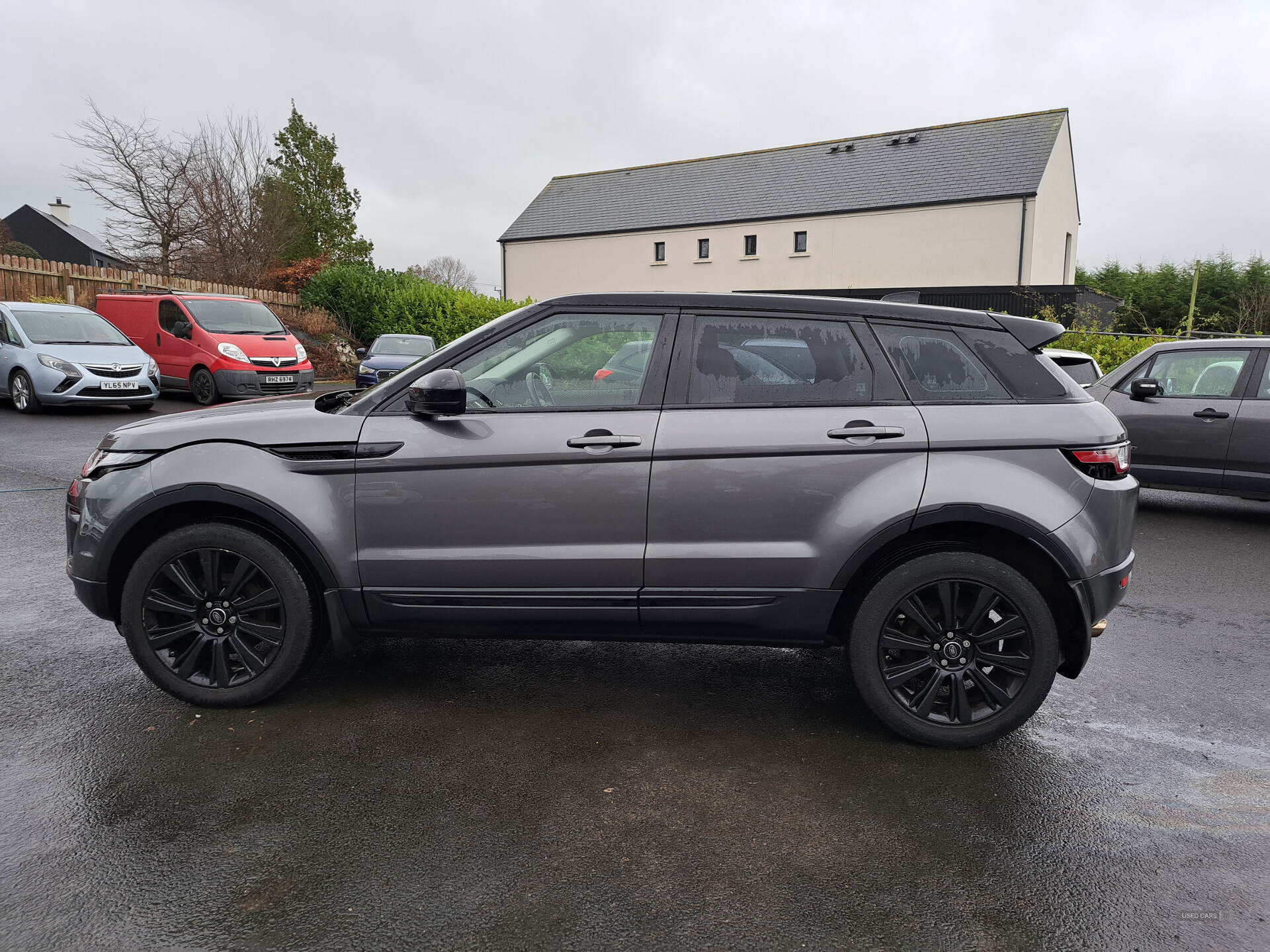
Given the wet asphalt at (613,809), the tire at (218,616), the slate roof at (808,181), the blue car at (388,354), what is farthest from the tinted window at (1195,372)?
the slate roof at (808,181)

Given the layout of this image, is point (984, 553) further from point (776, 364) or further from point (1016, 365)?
point (776, 364)

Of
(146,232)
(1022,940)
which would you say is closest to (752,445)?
(1022,940)

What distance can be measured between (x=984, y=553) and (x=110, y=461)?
3.64m

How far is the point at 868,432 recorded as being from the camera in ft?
11.2

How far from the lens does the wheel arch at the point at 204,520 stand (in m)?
3.58

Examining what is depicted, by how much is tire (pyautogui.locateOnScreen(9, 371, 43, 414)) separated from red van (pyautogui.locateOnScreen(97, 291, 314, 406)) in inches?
106

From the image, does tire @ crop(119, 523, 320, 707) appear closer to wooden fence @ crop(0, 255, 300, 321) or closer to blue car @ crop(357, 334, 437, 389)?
blue car @ crop(357, 334, 437, 389)

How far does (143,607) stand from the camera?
12.0 ft

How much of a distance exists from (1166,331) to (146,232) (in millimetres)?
45134

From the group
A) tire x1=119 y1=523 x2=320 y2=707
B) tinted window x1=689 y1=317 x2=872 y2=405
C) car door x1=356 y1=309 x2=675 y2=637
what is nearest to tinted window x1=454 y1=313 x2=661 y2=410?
car door x1=356 y1=309 x2=675 y2=637

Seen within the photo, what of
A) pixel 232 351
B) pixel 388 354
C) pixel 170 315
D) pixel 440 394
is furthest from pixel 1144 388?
pixel 170 315

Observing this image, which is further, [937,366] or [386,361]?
[386,361]

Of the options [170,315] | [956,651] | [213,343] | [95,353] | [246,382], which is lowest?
[956,651]

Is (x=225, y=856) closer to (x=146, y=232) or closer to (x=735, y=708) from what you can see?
A: (x=735, y=708)
